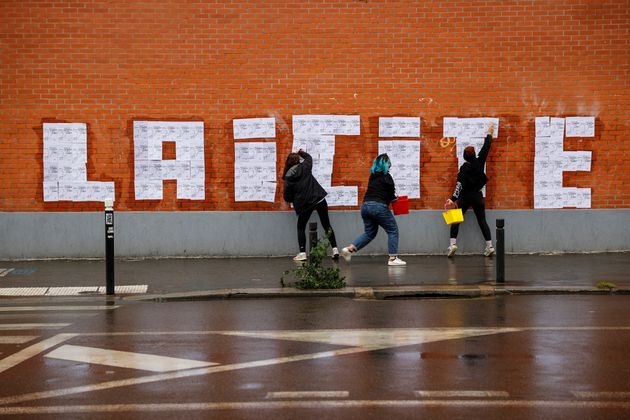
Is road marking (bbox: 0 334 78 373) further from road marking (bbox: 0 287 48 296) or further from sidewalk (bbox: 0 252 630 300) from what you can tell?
road marking (bbox: 0 287 48 296)

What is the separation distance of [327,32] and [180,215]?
418cm

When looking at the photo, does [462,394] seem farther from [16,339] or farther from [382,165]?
[382,165]

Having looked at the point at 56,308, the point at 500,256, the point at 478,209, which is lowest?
the point at 56,308

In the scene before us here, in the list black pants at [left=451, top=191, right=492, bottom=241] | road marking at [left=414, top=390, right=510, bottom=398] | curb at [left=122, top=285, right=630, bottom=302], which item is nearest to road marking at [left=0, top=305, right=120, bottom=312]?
curb at [left=122, top=285, right=630, bottom=302]

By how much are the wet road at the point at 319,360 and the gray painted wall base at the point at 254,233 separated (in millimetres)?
5067

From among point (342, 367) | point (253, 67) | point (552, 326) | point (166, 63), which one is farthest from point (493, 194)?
point (342, 367)

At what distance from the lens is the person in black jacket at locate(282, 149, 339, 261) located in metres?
16.4

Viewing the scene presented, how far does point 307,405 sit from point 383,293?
616cm

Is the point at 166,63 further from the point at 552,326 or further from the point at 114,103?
the point at 552,326

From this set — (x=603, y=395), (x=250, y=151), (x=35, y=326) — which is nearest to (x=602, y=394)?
(x=603, y=395)

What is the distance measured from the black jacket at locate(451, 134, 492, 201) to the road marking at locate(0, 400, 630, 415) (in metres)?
10.1

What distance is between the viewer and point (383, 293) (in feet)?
42.4

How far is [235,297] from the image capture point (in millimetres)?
13023

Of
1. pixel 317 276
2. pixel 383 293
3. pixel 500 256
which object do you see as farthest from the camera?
pixel 500 256
